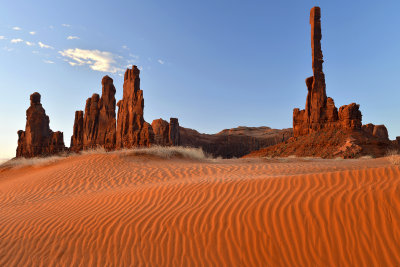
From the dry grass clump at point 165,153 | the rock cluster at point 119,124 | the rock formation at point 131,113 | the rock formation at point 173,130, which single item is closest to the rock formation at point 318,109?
the rock cluster at point 119,124

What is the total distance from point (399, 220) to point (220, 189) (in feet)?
9.95

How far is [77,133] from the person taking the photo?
117 feet

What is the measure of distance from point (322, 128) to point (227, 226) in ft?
94.6

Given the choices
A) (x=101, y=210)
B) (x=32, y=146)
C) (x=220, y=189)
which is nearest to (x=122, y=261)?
(x=101, y=210)

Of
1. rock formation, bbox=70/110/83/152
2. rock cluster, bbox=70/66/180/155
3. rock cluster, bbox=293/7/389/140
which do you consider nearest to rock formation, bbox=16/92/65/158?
rock formation, bbox=70/110/83/152

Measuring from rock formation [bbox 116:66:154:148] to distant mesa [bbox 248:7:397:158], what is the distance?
1506 cm

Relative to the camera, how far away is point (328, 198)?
4129 millimetres

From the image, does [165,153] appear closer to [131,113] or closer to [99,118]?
[131,113]

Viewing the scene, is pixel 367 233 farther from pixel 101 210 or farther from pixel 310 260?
pixel 101 210

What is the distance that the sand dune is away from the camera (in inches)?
130

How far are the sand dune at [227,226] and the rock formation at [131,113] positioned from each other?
18.2 meters

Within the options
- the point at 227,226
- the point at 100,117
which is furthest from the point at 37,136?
the point at 227,226

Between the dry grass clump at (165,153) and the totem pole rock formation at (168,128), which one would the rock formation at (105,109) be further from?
the dry grass clump at (165,153)

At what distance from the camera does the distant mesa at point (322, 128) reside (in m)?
23.0
